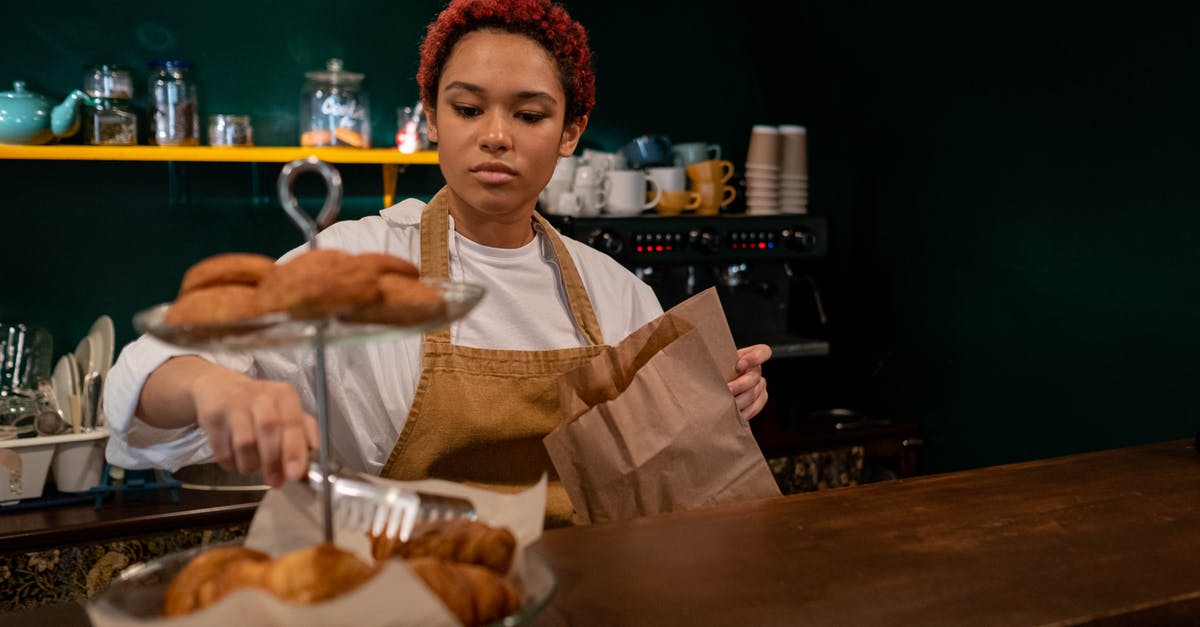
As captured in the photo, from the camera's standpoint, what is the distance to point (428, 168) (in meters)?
3.43

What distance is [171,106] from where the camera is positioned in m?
2.90

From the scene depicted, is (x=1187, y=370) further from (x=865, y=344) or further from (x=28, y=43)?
(x=28, y=43)

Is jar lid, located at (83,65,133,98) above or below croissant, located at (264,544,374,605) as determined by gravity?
above

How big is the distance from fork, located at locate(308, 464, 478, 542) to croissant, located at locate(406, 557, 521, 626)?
0.11 metres

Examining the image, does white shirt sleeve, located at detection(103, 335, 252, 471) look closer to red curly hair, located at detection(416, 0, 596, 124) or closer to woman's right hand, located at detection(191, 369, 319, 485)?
woman's right hand, located at detection(191, 369, 319, 485)

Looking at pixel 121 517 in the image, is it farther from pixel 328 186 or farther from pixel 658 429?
pixel 328 186

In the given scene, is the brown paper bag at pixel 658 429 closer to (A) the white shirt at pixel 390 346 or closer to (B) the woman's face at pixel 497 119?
(A) the white shirt at pixel 390 346

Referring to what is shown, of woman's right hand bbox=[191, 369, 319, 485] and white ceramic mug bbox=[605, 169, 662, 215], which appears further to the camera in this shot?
white ceramic mug bbox=[605, 169, 662, 215]

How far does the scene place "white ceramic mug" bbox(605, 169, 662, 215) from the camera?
3236 mm

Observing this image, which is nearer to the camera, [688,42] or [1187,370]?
[1187,370]

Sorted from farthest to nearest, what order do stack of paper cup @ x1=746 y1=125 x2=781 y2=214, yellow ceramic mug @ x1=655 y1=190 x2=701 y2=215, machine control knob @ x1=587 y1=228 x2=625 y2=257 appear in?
stack of paper cup @ x1=746 y1=125 x2=781 y2=214
yellow ceramic mug @ x1=655 y1=190 x2=701 y2=215
machine control knob @ x1=587 y1=228 x2=625 y2=257

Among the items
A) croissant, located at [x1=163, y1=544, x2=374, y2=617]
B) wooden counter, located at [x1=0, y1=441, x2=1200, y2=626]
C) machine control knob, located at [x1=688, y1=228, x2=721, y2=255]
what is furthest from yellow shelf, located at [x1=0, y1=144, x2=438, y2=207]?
croissant, located at [x1=163, y1=544, x2=374, y2=617]

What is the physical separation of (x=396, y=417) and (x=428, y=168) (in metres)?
2.02

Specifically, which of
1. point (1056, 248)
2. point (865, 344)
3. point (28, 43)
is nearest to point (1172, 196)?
point (1056, 248)
